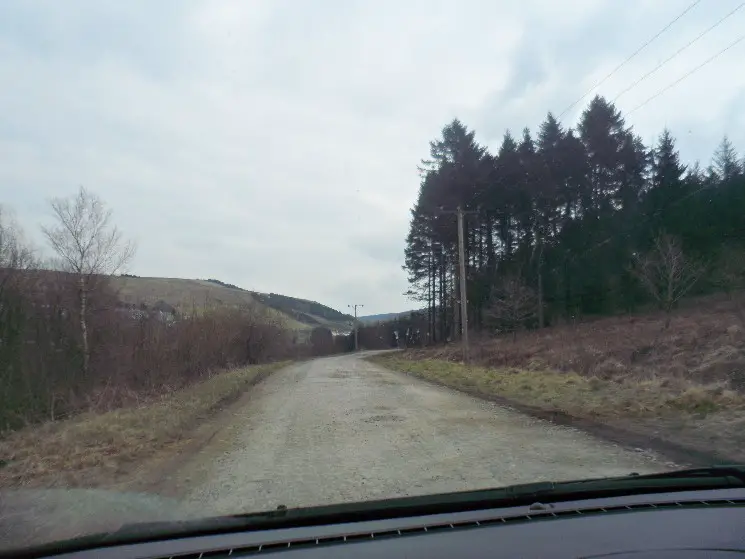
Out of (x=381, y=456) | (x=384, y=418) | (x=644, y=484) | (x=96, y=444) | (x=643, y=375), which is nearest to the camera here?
(x=644, y=484)

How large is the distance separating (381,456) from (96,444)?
4.74 meters

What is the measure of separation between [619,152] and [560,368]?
28.1m

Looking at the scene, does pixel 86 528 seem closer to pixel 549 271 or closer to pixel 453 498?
pixel 453 498

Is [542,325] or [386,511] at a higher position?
[542,325]

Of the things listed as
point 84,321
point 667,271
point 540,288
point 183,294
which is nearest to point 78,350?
point 84,321

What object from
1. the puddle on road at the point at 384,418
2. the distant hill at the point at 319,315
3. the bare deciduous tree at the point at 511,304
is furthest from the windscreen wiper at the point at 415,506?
the distant hill at the point at 319,315

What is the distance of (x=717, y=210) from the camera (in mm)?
41969

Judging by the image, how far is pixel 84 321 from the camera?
22.2 metres

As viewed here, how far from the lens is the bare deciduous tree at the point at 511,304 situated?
124 ft

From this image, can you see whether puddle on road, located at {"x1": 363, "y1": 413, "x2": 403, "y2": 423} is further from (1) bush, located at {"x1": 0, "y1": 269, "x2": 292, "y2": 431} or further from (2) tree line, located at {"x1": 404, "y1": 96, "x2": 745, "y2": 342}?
(2) tree line, located at {"x1": 404, "y1": 96, "x2": 745, "y2": 342}

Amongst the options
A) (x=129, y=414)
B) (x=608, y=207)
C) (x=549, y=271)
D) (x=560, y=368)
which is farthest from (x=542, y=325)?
(x=129, y=414)

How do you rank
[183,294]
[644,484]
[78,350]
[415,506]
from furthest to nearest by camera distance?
[183,294]
[78,350]
[644,484]
[415,506]

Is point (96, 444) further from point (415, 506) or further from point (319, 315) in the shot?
point (319, 315)

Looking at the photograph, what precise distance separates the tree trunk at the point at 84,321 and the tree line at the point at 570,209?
22829 mm
